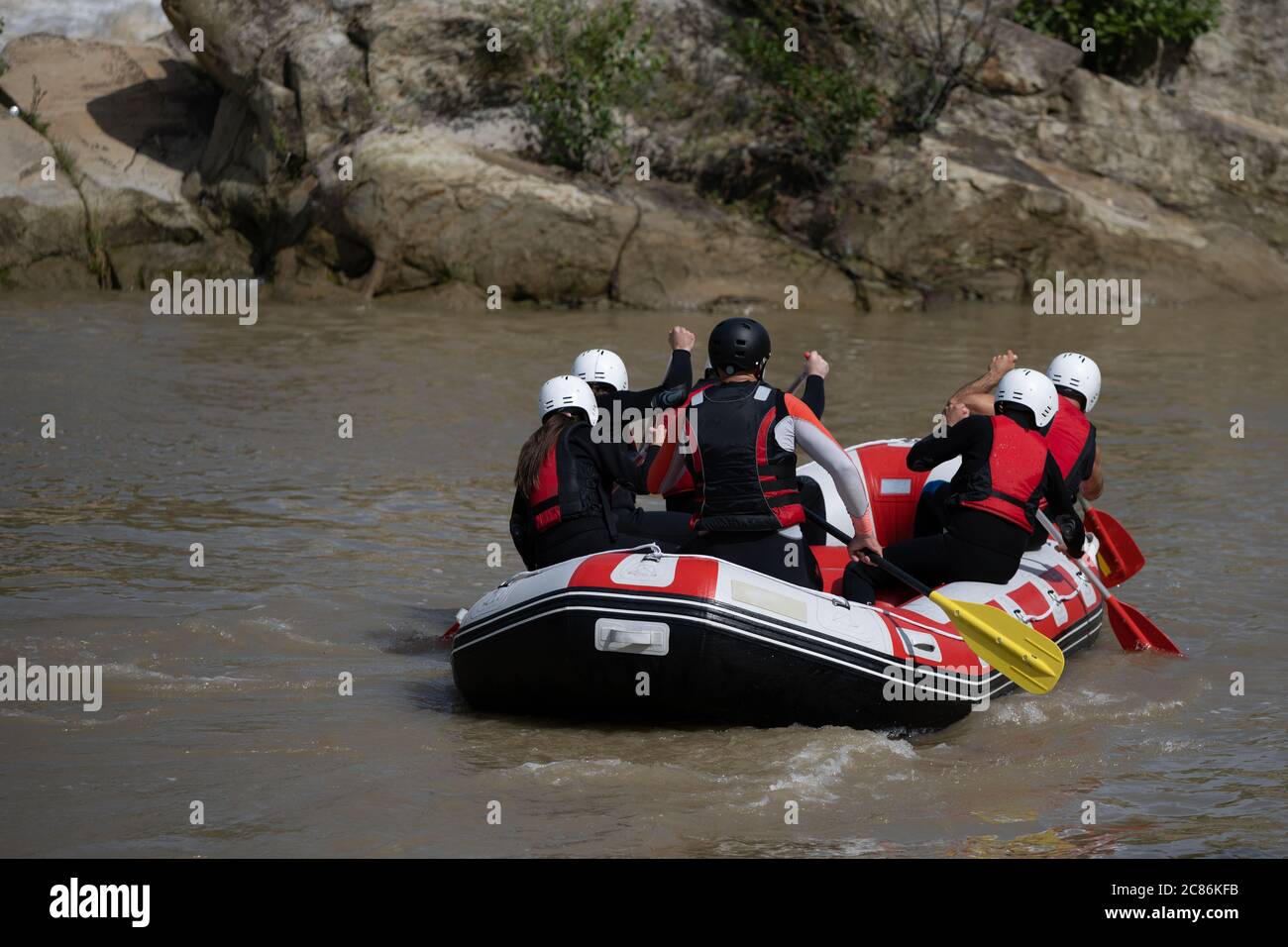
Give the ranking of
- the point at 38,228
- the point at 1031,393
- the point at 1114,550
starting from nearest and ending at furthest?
the point at 1031,393, the point at 1114,550, the point at 38,228

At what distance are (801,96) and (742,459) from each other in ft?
37.9

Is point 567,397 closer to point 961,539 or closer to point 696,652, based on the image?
point 696,652

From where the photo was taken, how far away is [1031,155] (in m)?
16.8

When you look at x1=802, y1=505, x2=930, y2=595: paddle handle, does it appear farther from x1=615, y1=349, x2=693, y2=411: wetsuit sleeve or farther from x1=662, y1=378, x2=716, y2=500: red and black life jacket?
x1=615, y1=349, x2=693, y2=411: wetsuit sleeve

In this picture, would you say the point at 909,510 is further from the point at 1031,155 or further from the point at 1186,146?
the point at 1186,146

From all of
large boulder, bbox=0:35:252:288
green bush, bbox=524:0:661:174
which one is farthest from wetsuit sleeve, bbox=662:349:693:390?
large boulder, bbox=0:35:252:288

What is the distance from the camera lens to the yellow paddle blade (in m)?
5.38

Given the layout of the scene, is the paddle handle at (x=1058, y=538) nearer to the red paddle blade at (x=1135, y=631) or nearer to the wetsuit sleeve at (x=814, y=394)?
the red paddle blade at (x=1135, y=631)

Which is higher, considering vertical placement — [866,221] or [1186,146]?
[1186,146]

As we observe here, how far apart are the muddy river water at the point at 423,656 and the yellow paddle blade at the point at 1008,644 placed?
15 cm

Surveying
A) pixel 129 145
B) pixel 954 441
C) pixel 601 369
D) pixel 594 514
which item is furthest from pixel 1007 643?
pixel 129 145

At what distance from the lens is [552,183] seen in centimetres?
1514
